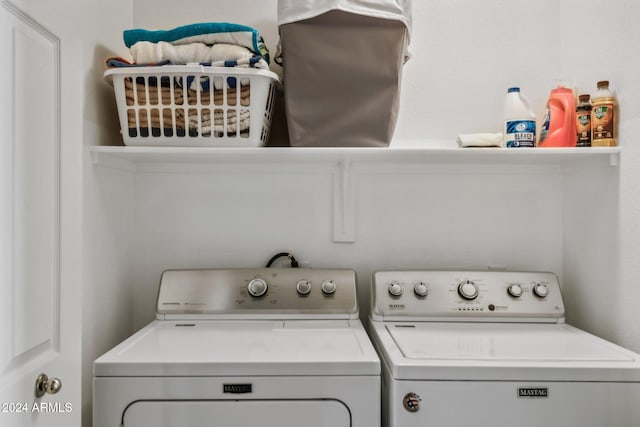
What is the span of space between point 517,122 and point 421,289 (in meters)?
0.72

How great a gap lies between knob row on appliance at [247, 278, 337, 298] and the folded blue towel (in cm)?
83

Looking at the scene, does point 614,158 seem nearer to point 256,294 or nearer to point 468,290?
point 468,290

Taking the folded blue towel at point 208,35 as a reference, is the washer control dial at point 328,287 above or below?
below

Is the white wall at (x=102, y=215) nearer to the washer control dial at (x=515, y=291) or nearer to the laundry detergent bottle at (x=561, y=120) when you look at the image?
the washer control dial at (x=515, y=291)

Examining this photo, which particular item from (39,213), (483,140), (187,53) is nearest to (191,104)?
(187,53)

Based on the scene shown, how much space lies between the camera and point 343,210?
1.97 metres


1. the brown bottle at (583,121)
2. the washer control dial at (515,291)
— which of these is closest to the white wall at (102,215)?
the washer control dial at (515,291)

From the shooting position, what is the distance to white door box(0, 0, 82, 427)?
0.97 m

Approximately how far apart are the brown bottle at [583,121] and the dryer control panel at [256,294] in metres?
0.98

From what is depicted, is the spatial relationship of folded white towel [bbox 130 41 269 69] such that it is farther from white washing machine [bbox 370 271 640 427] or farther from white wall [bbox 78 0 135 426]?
white washing machine [bbox 370 271 640 427]

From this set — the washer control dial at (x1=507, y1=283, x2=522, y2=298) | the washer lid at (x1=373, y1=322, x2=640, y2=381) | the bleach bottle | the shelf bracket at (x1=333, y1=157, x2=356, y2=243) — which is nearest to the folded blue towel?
the shelf bracket at (x1=333, y1=157, x2=356, y2=243)

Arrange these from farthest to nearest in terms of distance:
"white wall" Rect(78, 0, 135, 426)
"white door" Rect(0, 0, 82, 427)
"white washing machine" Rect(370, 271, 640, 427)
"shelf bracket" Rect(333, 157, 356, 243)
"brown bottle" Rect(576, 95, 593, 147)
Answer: "shelf bracket" Rect(333, 157, 356, 243), "brown bottle" Rect(576, 95, 593, 147), "white wall" Rect(78, 0, 135, 426), "white washing machine" Rect(370, 271, 640, 427), "white door" Rect(0, 0, 82, 427)

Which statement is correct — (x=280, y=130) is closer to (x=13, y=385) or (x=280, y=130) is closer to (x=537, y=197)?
(x=537, y=197)

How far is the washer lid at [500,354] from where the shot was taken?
1.26 meters
